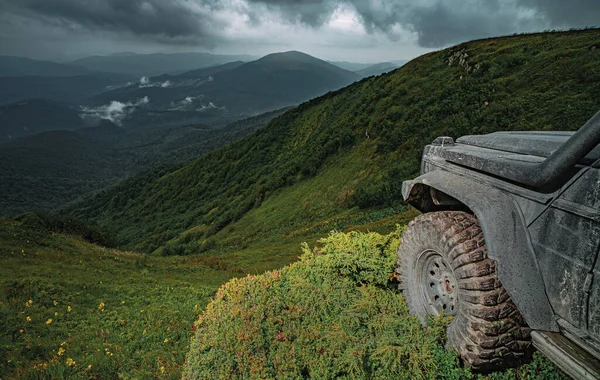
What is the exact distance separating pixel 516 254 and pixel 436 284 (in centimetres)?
147

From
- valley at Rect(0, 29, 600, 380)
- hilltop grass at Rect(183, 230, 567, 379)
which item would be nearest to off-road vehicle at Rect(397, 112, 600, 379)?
A: hilltop grass at Rect(183, 230, 567, 379)

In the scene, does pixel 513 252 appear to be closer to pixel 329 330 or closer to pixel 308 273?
pixel 329 330

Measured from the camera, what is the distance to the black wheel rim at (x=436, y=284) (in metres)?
3.93

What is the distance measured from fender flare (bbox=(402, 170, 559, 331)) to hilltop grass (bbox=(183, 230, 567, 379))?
104cm

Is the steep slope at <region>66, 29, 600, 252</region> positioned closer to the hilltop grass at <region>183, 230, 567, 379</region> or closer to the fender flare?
the hilltop grass at <region>183, 230, 567, 379</region>

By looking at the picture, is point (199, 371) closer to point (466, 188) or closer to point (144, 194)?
point (466, 188)

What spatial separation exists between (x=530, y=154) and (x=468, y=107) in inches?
1113

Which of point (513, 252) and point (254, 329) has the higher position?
point (513, 252)

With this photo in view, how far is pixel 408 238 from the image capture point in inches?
181

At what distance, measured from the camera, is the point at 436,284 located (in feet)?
13.9

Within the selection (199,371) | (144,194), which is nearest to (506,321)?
(199,371)

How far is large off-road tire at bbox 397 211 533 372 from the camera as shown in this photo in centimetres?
320

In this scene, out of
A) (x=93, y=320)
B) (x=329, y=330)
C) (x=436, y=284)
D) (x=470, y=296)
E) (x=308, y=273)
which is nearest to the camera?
(x=470, y=296)

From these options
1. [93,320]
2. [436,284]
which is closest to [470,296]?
[436,284]
